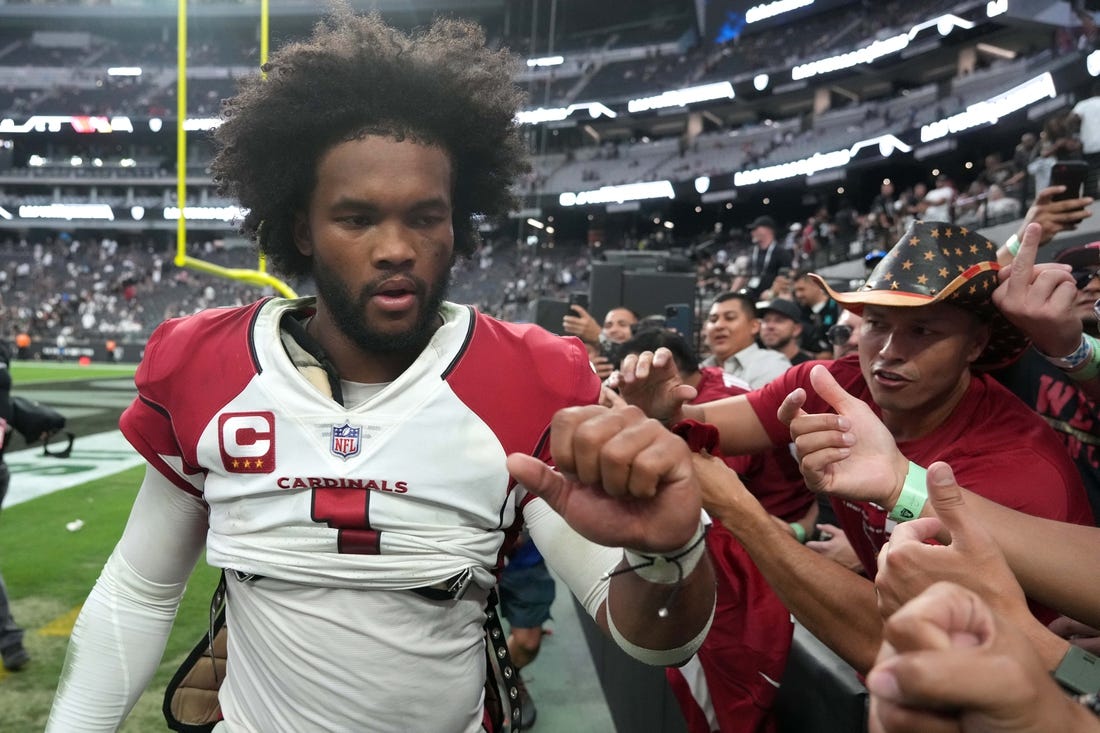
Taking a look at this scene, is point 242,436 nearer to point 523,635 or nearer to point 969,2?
point 523,635

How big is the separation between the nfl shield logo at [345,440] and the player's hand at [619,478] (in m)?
0.48

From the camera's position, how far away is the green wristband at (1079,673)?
1.00m

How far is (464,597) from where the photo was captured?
1478 mm

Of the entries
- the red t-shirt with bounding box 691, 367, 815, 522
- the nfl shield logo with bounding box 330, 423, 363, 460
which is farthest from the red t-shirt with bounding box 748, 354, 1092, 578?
the nfl shield logo with bounding box 330, 423, 363, 460

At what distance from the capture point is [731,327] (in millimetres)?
4898

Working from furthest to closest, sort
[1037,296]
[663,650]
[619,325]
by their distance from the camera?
1. [619,325]
2. [1037,296]
3. [663,650]

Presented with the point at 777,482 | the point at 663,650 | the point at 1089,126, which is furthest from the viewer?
the point at 1089,126

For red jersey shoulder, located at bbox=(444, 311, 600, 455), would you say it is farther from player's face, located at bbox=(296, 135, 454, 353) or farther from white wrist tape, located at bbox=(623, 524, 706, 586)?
white wrist tape, located at bbox=(623, 524, 706, 586)

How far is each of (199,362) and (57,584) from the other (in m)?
4.30

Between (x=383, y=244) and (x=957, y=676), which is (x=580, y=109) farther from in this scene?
(x=957, y=676)

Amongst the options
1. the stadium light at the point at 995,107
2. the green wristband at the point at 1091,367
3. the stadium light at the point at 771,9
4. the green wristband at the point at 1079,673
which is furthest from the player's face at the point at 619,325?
the stadium light at the point at 771,9

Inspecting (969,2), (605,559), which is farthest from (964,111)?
(605,559)

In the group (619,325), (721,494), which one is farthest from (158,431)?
(619,325)

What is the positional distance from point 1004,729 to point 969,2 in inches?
1176
